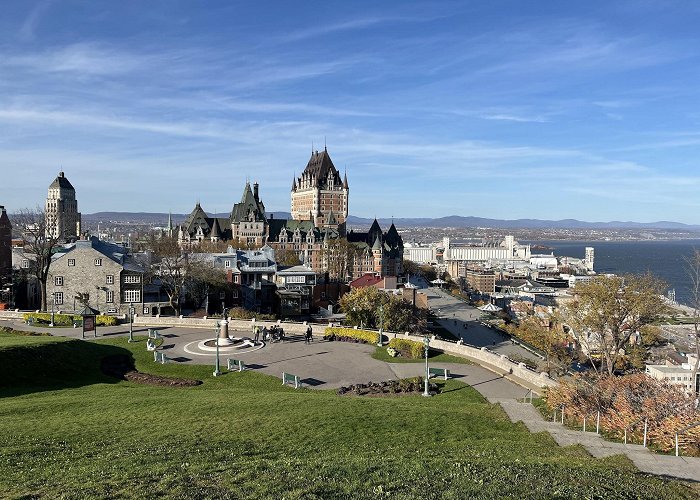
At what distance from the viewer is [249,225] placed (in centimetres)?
12256

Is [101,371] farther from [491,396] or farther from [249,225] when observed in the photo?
[249,225]

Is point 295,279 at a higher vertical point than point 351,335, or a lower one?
higher

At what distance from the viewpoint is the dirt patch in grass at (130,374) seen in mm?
30703

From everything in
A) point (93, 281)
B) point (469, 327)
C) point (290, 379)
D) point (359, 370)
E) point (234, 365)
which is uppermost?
point (93, 281)

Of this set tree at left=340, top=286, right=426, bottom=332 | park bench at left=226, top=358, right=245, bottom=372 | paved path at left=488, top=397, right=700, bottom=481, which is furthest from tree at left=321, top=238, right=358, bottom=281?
paved path at left=488, top=397, right=700, bottom=481

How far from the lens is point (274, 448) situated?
55.9ft

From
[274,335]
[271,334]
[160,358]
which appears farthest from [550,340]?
[160,358]

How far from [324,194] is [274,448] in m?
124

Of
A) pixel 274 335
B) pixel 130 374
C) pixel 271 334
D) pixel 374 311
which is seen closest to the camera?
pixel 130 374

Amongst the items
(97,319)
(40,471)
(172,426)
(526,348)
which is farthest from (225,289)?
(40,471)

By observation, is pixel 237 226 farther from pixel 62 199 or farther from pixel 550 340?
pixel 550 340

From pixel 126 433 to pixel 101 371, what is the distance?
15414mm

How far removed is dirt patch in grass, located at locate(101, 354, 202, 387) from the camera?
101 feet

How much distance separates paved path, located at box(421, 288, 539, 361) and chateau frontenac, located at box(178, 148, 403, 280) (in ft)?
49.8
